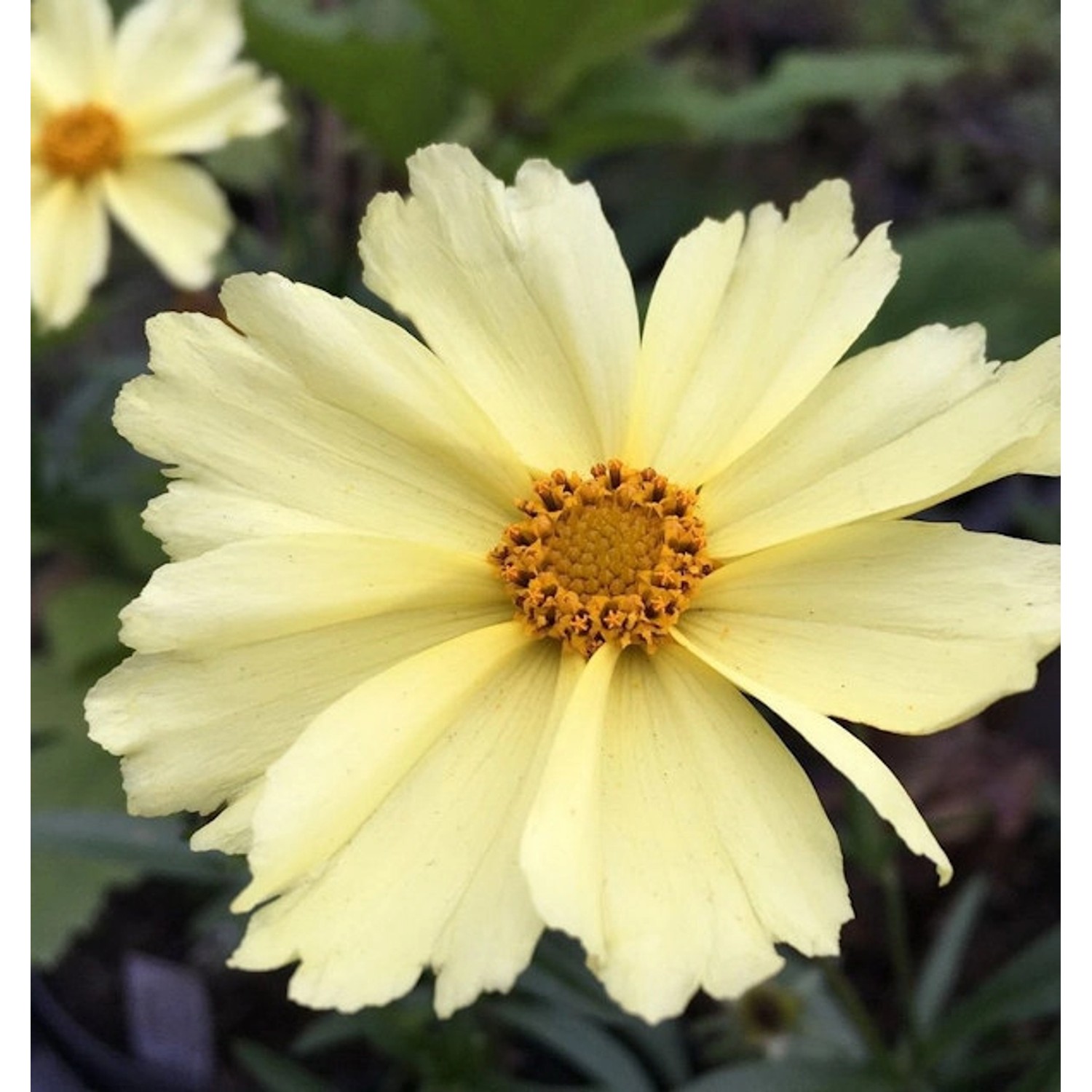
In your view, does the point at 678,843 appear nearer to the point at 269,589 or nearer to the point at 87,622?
the point at 269,589

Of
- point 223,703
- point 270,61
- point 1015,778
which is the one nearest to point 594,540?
point 223,703

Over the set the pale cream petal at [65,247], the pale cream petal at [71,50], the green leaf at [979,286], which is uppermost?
the pale cream petal at [71,50]

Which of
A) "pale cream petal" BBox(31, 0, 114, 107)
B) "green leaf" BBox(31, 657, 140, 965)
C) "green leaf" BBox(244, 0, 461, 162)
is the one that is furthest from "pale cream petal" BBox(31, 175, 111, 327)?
"green leaf" BBox(31, 657, 140, 965)

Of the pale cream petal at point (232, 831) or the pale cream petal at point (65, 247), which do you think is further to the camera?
the pale cream petal at point (65, 247)

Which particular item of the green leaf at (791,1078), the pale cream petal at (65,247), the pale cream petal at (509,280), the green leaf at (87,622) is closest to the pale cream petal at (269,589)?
the pale cream petal at (509,280)

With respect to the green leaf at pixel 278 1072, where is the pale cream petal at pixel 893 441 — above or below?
above

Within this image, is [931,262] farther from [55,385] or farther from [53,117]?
[55,385]

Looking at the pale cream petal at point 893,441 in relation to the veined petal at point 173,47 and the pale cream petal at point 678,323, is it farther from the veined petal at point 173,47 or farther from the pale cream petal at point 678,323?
the veined petal at point 173,47
